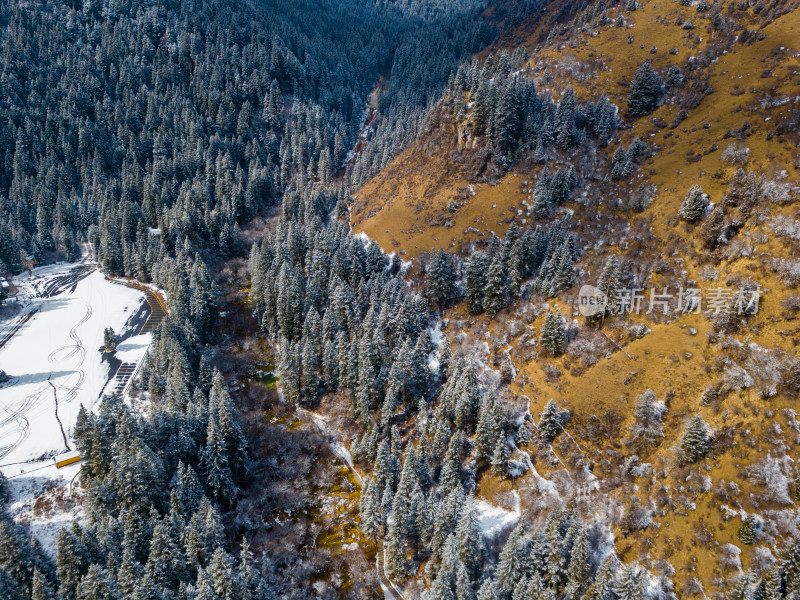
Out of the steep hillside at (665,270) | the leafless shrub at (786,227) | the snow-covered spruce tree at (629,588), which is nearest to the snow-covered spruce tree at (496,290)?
the steep hillside at (665,270)

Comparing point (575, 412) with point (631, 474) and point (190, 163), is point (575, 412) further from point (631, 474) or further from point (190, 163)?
point (190, 163)

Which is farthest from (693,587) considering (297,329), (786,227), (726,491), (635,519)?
(297,329)

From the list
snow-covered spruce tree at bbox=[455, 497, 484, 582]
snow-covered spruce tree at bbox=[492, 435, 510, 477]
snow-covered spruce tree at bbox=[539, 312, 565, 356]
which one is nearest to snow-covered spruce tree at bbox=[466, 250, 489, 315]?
snow-covered spruce tree at bbox=[539, 312, 565, 356]

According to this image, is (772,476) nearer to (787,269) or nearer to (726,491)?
(726,491)

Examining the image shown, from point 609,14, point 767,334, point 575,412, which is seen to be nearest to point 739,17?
point 609,14

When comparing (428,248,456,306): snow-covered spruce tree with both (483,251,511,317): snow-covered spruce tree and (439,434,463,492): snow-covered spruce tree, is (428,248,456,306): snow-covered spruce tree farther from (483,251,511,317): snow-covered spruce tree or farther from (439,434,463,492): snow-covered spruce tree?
(439,434,463,492): snow-covered spruce tree

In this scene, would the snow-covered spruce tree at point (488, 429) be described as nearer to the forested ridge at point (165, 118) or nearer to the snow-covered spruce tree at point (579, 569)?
the snow-covered spruce tree at point (579, 569)
